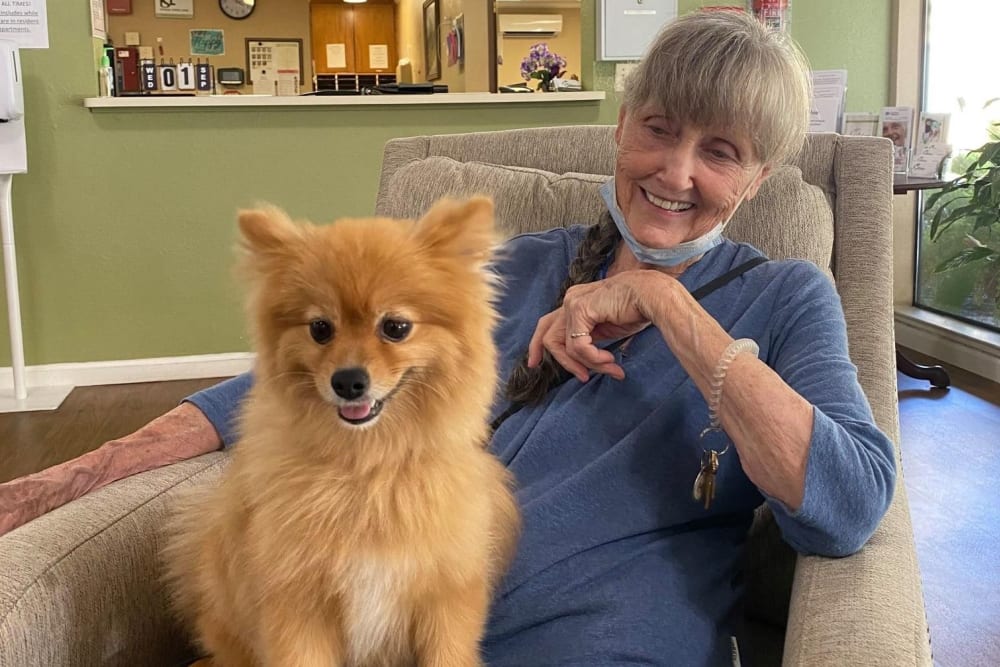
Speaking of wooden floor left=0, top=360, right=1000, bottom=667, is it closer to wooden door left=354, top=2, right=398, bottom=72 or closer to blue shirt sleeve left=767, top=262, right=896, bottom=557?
blue shirt sleeve left=767, top=262, right=896, bottom=557

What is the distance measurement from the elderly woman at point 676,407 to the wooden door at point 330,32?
10.2 meters

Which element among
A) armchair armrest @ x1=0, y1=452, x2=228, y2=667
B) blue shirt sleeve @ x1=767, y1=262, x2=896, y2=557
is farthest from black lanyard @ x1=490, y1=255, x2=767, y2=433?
armchair armrest @ x1=0, y1=452, x2=228, y2=667

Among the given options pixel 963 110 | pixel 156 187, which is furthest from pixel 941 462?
pixel 156 187

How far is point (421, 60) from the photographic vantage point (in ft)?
33.3

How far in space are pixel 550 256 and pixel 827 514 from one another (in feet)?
2.31

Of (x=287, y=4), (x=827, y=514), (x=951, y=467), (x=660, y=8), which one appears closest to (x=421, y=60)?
(x=287, y=4)

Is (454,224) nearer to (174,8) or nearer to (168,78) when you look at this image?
(168,78)

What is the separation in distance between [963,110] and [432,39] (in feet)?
18.0

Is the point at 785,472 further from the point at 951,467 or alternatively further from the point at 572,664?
the point at 951,467

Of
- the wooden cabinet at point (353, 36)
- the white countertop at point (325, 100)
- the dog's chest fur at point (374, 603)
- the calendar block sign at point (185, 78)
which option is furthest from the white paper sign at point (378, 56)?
the dog's chest fur at point (374, 603)

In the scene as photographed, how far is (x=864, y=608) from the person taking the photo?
1105mm

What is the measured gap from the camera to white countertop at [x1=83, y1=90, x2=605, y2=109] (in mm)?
4602

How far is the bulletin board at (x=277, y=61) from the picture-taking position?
10.6 m

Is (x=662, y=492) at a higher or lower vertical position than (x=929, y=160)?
lower
